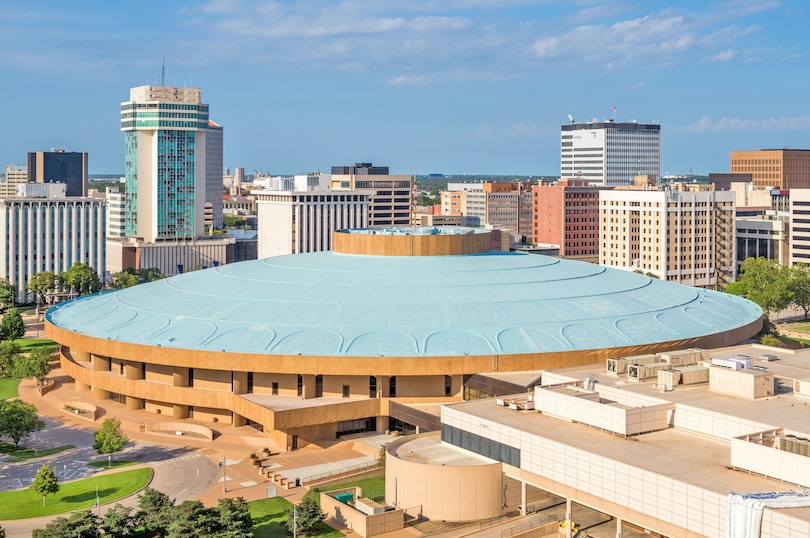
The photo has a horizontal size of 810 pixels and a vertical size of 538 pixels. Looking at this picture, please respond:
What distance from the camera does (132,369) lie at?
75.7m

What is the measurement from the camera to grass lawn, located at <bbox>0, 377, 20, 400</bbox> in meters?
85.2

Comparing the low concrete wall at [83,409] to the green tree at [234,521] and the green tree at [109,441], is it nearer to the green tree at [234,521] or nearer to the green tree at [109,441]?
the green tree at [109,441]

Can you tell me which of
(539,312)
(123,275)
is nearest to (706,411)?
(539,312)

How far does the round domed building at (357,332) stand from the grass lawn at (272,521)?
10161mm

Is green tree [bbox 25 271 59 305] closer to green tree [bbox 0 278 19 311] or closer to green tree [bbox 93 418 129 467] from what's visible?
green tree [bbox 0 278 19 311]

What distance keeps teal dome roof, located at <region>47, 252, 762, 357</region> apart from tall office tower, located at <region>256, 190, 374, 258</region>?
92.3 meters

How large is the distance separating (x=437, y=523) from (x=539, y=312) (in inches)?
1061

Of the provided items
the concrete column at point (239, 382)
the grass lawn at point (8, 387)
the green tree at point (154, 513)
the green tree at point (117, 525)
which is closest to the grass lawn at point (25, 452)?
the concrete column at point (239, 382)

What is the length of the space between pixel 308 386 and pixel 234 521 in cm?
2204

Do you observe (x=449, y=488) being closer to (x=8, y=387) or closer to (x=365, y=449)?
(x=365, y=449)

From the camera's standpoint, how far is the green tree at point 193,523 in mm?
46562

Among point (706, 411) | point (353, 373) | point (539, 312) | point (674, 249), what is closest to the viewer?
point (706, 411)

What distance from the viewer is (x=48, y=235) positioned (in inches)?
6663

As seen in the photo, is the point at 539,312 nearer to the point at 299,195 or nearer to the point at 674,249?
the point at 674,249
